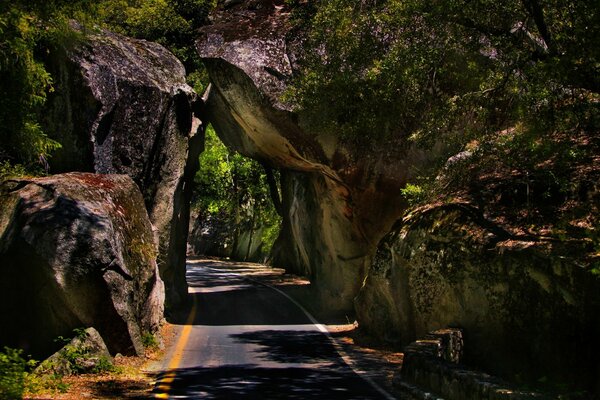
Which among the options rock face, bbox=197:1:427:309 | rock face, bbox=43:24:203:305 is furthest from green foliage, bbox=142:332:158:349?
rock face, bbox=197:1:427:309

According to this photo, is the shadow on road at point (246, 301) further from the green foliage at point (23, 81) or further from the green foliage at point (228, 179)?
the green foliage at point (23, 81)

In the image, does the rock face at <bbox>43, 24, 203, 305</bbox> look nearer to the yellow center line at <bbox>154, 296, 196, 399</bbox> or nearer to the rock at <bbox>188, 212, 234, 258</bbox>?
the yellow center line at <bbox>154, 296, 196, 399</bbox>

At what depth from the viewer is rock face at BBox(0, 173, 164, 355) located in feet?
38.6

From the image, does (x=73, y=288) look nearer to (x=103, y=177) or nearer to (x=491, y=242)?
(x=103, y=177)

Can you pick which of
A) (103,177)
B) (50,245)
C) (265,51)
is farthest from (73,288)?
(265,51)

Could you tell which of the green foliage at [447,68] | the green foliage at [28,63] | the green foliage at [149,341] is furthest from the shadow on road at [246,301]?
the green foliage at [28,63]

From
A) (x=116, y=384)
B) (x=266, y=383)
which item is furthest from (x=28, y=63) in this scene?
(x=266, y=383)

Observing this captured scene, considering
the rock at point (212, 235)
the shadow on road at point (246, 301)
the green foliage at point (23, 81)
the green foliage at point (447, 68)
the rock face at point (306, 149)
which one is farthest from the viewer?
the rock at point (212, 235)

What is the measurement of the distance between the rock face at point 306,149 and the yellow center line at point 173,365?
603cm

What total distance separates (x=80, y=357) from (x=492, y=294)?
7.49 m

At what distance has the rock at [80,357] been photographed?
35.0 feet

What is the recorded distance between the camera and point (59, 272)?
458 inches

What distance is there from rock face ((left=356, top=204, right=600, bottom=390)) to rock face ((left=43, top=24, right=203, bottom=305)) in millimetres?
8332

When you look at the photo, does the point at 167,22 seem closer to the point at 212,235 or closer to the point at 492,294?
the point at 492,294
